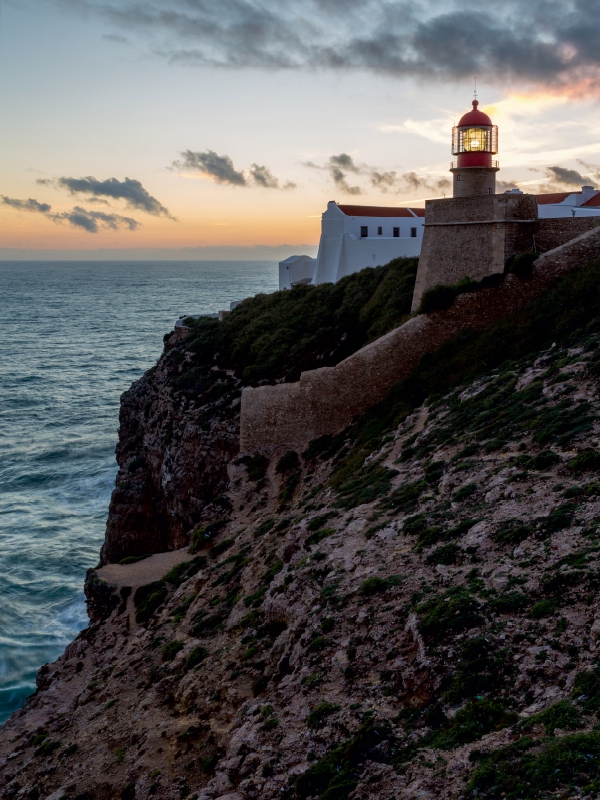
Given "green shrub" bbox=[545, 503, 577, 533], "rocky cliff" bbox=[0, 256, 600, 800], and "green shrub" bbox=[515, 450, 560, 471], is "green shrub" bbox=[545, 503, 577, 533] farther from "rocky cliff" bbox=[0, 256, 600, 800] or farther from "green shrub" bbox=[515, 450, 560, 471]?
"green shrub" bbox=[515, 450, 560, 471]

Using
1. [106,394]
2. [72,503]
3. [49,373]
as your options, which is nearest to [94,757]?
[72,503]

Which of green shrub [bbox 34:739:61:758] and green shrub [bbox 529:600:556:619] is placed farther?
green shrub [bbox 34:739:61:758]

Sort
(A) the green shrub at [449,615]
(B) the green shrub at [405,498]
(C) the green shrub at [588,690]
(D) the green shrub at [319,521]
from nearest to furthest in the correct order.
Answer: (C) the green shrub at [588,690]
(A) the green shrub at [449,615]
(B) the green shrub at [405,498]
(D) the green shrub at [319,521]

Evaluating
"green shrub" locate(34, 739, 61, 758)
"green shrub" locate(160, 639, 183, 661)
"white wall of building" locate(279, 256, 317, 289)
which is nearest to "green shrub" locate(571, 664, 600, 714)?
"green shrub" locate(160, 639, 183, 661)

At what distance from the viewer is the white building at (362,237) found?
131ft

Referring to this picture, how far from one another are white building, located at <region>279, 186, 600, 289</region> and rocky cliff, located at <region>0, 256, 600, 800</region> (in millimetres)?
18426

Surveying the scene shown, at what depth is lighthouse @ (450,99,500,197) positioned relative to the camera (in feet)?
84.0

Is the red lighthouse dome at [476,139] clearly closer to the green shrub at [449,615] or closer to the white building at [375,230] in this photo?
the white building at [375,230]

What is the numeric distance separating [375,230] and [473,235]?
1823 cm

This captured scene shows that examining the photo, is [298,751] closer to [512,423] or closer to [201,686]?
[201,686]

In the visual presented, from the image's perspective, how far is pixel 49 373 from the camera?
7269 cm

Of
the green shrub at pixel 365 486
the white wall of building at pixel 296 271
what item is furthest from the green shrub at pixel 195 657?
the white wall of building at pixel 296 271

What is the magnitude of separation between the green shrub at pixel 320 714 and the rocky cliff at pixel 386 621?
1.1 inches

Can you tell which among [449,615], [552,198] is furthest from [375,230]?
[449,615]
